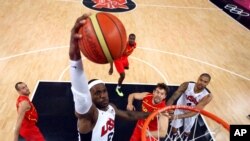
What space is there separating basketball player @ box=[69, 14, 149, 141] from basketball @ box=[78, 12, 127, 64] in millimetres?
139

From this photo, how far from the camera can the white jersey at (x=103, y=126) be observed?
241 cm

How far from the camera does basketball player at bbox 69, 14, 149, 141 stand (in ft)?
5.81

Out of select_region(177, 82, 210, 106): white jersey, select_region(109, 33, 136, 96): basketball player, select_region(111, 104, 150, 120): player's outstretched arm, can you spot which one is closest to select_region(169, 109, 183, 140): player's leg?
select_region(177, 82, 210, 106): white jersey

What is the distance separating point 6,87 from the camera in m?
6.20

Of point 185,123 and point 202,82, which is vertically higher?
point 202,82

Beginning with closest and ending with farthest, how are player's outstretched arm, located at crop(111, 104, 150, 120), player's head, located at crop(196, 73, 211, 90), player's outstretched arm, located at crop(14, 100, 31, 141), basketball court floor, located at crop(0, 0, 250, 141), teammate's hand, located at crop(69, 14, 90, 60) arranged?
teammate's hand, located at crop(69, 14, 90, 60) < player's outstretched arm, located at crop(111, 104, 150, 120) < player's outstretched arm, located at crop(14, 100, 31, 141) < player's head, located at crop(196, 73, 211, 90) < basketball court floor, located at crop(0, 0, 250, 141)

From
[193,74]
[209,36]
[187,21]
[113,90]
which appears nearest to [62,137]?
[113,90]

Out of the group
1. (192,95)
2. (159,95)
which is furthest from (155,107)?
(192,95)

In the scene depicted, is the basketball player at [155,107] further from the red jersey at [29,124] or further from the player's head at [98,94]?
the player's head at [98,94]

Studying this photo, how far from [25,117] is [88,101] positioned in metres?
2.31

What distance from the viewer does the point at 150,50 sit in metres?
8.61

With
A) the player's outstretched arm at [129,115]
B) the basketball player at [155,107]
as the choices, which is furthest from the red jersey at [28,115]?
the player's outstretched arm at [129,115]

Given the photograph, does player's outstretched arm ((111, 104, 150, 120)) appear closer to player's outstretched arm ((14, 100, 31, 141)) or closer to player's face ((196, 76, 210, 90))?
player's face ((196, 76, 210, 90))

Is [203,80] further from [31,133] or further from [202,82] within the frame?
[31,133]
